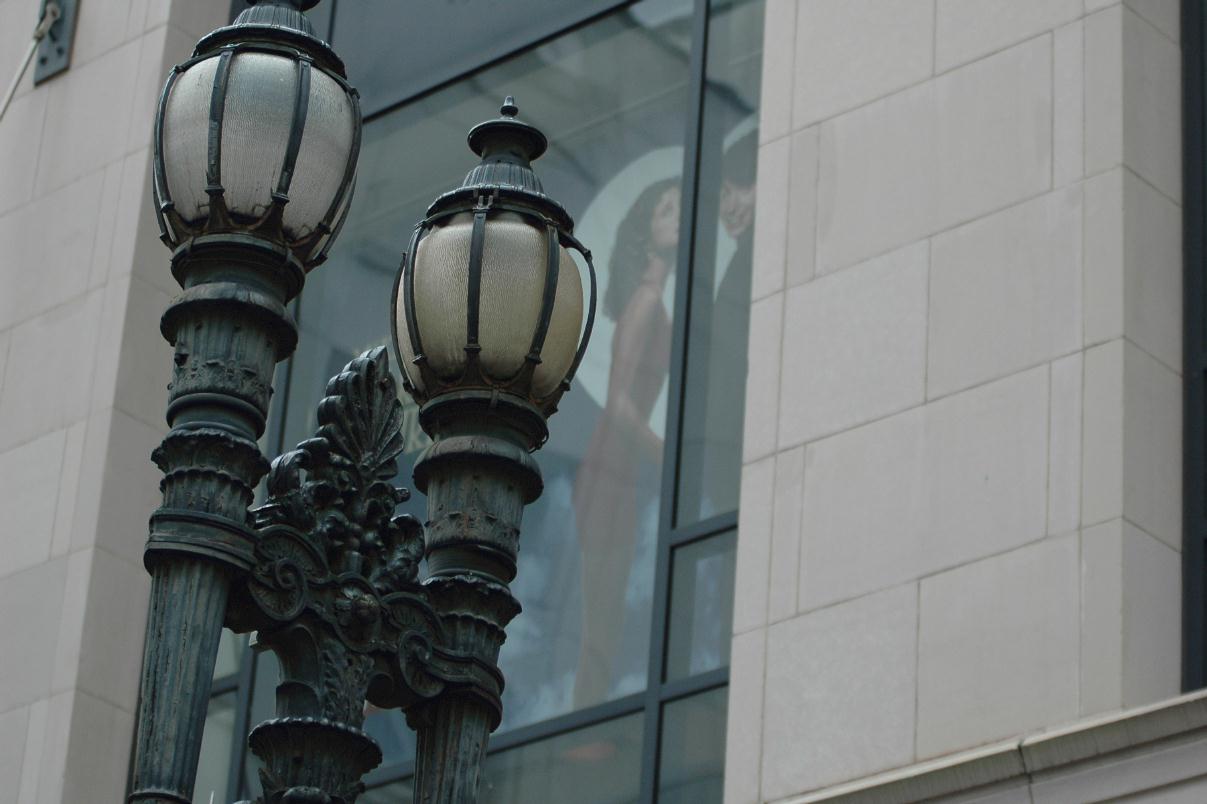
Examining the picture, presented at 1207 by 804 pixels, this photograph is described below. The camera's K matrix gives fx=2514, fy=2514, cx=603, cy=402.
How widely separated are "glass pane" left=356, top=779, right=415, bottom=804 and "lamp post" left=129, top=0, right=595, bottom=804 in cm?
719

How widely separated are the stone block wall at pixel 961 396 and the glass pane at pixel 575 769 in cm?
132

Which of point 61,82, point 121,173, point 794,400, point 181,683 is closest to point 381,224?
point 121,173

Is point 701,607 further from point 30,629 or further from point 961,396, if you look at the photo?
point 30,629

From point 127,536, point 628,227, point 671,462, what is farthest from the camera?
point 127,536

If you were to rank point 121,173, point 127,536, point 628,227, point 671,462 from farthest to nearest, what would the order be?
1. point 121,173
2. point 127,536
3. point 628,227
4. point 671,462

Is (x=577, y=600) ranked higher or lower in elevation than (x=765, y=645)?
higher

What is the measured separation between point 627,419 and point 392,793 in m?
2.50

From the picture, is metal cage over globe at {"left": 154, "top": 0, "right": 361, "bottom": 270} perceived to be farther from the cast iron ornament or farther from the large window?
the large window

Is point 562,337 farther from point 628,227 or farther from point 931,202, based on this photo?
point 628,227

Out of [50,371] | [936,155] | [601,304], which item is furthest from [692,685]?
[50,371]

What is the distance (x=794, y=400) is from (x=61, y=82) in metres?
8.05

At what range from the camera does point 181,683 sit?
6141 mm

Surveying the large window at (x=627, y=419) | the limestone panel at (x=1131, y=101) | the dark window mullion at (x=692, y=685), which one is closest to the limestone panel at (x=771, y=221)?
Result: the large window at (x=627, y=419)

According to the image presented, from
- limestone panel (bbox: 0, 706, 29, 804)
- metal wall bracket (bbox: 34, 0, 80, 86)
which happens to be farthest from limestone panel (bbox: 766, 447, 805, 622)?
metal wall bracket (bbox: 34, 0, 80, 86)
